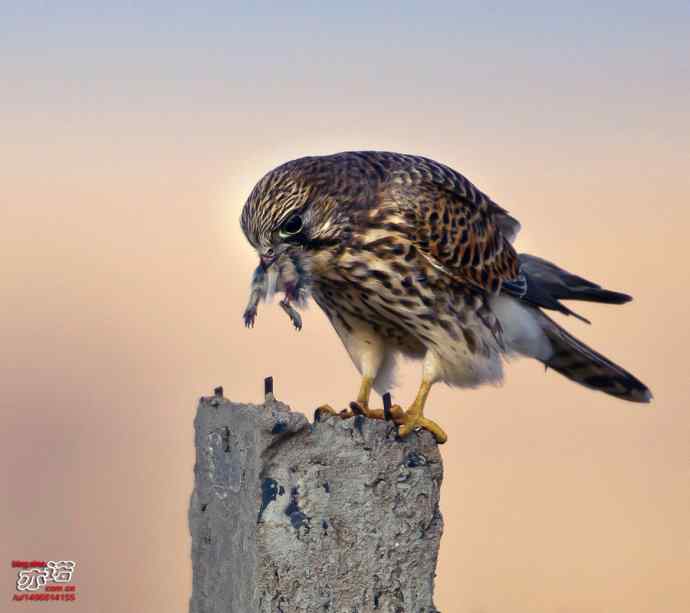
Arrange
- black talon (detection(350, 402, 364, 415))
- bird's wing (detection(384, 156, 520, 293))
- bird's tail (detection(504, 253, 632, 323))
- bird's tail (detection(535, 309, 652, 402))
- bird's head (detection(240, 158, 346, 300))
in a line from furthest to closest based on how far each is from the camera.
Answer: bird's tail (detection(535, 309, 652, 402)) < bird's tail (detection(504, 253, 632, 323)) < bird's wing (detection(384, 156, 520, 293)) < black talon (detection(350, 402, 364, 415)) < bird's head (detection(240, 158, 346, 300))

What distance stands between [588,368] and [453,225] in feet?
3.93

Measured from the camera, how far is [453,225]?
5.66 meters

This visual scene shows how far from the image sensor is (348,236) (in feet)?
17.4

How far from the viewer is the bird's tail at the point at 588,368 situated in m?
6.27

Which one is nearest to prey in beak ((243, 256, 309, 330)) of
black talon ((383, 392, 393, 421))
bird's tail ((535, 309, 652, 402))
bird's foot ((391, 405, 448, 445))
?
black talon ((383, 392, 393, 421))

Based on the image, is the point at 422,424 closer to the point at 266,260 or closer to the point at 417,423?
the point at 417,423

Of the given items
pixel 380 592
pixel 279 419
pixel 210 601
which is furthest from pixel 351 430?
pixel 210 601

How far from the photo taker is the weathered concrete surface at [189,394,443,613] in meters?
4.75

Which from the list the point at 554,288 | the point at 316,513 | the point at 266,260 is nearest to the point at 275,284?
the point at 266,260

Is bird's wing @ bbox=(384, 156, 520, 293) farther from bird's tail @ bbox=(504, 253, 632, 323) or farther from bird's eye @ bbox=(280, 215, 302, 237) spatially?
bird's eye @ bbox=(280, 215, 302, 237)

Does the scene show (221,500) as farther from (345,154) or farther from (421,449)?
(345,154)

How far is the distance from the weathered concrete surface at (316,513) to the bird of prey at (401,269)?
257 mm

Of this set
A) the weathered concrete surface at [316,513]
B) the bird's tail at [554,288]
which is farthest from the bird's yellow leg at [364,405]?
the bird's tail at [554,288]

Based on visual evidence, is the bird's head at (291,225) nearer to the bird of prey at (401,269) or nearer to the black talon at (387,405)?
the bird of prey at (401,269)
